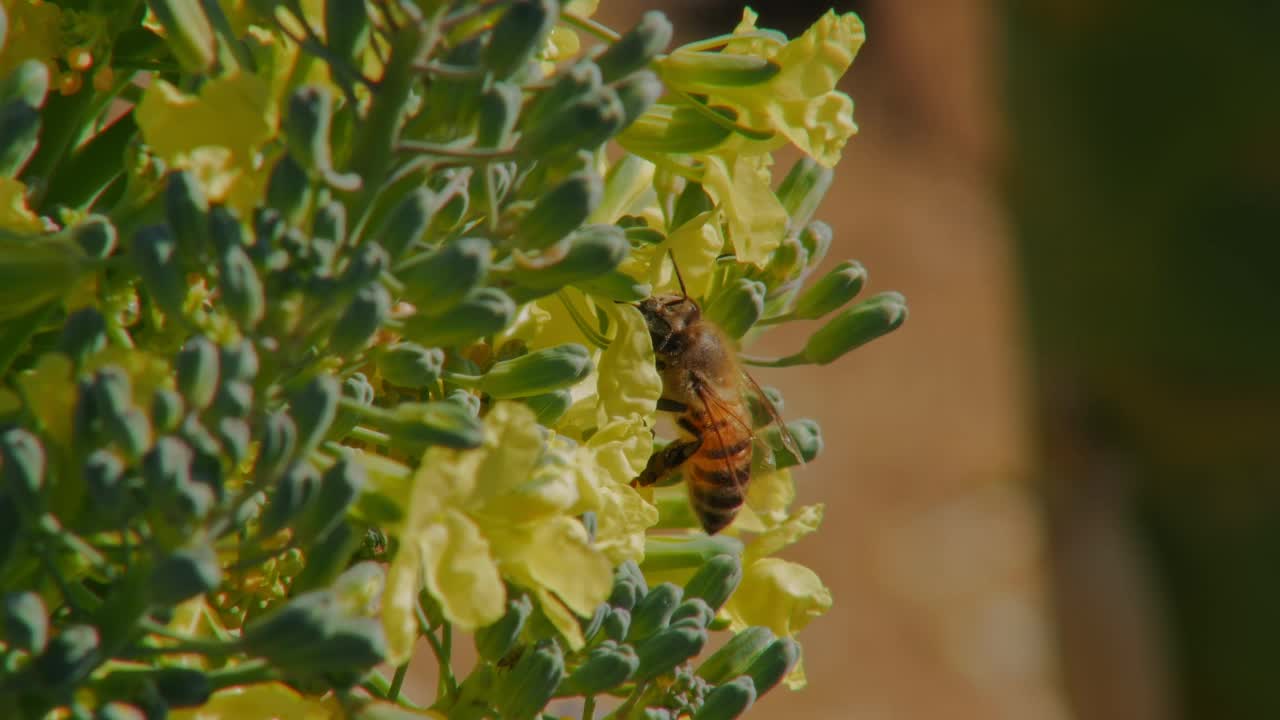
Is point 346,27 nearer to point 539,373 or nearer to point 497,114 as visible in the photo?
point 497,114

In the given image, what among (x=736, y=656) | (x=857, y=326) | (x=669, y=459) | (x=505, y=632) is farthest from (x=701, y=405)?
(x=505, y=632)

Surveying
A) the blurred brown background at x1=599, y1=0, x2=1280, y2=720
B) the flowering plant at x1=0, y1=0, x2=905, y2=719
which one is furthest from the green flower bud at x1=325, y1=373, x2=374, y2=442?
the blurred brown background at x1=599, y1=0, x2=1280, y2=720

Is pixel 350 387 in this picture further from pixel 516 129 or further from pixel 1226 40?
pixel 1226 40

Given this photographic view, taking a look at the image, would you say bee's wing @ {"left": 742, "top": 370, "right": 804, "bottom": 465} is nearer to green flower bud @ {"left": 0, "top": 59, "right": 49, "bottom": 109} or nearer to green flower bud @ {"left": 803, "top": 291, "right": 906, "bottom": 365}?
green flower bud @ {"left": 803, "top": 291, "right": 906, "bottom": 365}

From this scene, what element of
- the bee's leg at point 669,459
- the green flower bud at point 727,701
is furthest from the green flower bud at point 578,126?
the bee's leg at point 669,459

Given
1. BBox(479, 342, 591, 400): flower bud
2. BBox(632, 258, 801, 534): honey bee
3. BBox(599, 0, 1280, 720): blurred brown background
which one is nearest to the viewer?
BBox(479, 342, 591, 400): flower bud

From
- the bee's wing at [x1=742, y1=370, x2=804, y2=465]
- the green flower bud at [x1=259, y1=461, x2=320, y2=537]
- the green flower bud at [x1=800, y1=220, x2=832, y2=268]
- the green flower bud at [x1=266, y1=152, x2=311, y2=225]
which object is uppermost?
the green flower bud at [x1=266, y1=152, x2=311, y2=225]

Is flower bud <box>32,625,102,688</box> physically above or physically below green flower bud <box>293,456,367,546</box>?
below
